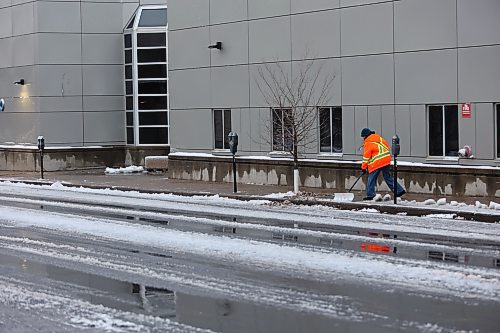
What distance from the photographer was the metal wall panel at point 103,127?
127 feet

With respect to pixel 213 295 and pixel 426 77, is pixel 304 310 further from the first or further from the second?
pixel 426 77

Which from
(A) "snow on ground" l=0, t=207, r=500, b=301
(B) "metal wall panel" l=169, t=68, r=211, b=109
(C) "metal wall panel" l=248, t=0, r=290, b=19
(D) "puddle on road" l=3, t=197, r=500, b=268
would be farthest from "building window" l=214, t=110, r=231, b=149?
(A) "snow on ground" l=0, t=207, r=500, b=301

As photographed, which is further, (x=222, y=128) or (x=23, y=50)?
(x=23, y=50)

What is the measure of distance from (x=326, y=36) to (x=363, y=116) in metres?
2.54

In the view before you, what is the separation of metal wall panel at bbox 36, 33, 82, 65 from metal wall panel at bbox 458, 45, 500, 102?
20241 mm

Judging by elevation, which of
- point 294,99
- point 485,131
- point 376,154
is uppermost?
point 294,99

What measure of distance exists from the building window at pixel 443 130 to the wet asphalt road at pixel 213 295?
8328 mm

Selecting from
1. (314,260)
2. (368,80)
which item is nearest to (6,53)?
(368,80)

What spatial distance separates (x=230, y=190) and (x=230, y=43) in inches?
218

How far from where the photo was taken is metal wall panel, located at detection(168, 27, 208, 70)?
97.7 feet

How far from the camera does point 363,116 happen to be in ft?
80.7

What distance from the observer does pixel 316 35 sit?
2589 centimetres

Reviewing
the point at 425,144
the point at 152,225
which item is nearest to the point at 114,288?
the point at 152,225

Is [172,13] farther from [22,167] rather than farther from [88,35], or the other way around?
[22,167]
